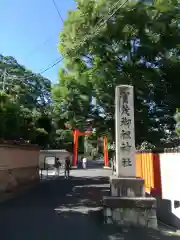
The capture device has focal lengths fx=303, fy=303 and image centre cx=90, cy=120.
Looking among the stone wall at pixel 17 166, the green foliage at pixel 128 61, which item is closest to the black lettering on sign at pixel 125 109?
the green foliage at pixel 128 61

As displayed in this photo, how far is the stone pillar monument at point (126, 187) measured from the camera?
9312 mm

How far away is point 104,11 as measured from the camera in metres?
15.1

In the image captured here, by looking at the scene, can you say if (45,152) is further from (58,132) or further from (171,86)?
(171,86)

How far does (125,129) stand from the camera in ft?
34.9

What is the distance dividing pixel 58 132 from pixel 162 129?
27.3 meters

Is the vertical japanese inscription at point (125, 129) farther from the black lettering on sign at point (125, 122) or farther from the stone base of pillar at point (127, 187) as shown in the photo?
the stone base of pillar at point (127, 187)

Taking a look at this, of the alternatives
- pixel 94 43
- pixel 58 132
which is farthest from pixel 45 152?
pixel 94 43

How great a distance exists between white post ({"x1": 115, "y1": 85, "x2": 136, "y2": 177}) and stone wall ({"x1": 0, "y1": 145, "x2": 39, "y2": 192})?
20.8 feet

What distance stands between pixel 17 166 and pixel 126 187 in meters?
8.64

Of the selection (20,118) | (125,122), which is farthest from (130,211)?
(20,118)

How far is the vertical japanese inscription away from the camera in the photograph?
10.4 meters

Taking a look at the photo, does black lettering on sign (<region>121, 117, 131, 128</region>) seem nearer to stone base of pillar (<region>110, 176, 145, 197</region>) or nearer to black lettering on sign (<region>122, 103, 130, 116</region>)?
black lettering on sign (<region>122, 103, 130, 116</region>)

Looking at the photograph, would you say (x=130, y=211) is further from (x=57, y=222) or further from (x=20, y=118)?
(x=20, y=118)

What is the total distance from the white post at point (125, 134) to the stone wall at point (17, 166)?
6.33 m
